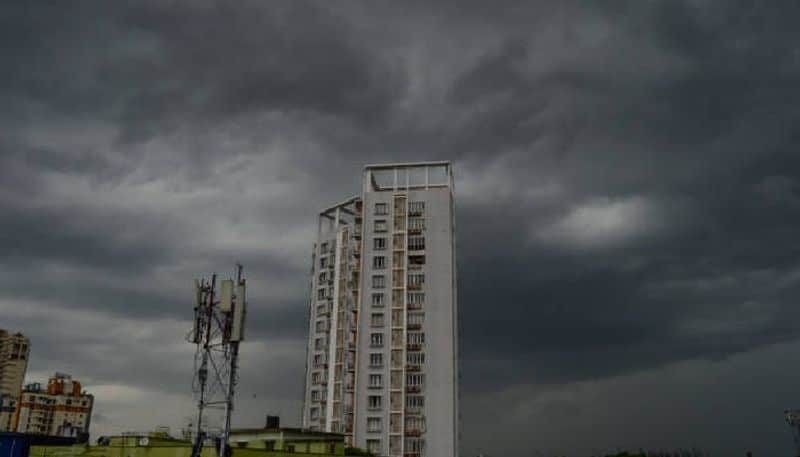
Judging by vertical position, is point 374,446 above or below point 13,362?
below

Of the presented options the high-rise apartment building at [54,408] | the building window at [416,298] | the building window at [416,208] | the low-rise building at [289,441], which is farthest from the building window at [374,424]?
the high-rise apartment building at [54,408]

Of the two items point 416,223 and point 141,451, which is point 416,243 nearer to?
point 416,223

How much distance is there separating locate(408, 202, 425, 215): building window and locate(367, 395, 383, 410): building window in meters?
29.3

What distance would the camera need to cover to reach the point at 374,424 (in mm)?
101312

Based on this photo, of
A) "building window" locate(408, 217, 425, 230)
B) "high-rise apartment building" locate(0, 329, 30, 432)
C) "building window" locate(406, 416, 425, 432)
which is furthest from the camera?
"high-rise apartment building" locate(0, 329, 30, 432)

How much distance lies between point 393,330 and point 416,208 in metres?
20.0

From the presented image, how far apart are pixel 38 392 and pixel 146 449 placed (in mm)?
149899

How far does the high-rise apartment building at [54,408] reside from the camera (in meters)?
177

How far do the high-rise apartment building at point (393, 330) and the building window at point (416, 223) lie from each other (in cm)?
16

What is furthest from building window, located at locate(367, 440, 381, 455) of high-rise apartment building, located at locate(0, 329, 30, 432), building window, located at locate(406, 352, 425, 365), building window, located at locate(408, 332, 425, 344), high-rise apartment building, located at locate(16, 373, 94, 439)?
high-rise apartment building, located at locate(0, 329, 30, 432)

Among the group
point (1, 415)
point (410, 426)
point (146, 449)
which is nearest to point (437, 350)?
point (410, 426)

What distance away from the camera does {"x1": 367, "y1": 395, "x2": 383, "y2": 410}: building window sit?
4028 inches

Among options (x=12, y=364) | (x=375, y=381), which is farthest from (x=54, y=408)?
(x=375, y=381)

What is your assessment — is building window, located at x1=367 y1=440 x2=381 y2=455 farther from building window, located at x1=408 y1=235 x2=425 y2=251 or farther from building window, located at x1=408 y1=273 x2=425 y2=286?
building window, located at x1=408 y1=235 x2=425 y2=251
